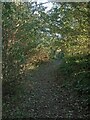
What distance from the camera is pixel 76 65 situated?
3924 millimetres

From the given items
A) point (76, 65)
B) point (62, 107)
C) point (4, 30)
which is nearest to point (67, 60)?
point (76, 65)

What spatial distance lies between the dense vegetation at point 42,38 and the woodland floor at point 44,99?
0.25 ft

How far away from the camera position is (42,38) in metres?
3.74

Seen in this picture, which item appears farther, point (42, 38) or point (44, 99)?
point (44, 99)

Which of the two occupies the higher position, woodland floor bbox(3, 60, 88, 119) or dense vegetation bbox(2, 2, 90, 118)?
dense vegetation bbox(2, 2, 90, 118)

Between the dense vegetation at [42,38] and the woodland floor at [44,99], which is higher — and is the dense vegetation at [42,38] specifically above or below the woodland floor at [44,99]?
above

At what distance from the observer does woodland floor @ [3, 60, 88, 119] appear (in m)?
3.77

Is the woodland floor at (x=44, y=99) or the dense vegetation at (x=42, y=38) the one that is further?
the woodland floor at (x=44, y=99)

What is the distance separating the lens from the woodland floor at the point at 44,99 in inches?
148

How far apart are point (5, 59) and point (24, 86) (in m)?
0.36

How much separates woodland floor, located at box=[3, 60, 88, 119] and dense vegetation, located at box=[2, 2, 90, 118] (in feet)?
0.25

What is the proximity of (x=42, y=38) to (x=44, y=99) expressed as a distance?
0.60 meters

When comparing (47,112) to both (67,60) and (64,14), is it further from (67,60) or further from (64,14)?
(64,14)

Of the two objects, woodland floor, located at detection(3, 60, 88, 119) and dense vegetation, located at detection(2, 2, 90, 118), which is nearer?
dense vegetation, located at detection(2, 2, 90, 118)
